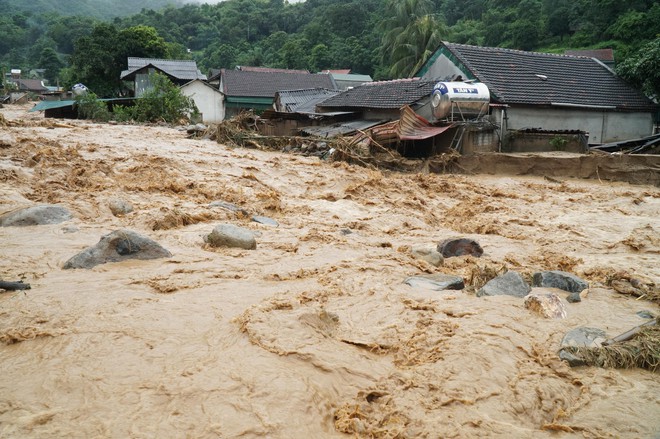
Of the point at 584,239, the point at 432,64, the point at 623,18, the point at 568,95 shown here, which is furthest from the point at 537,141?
the point at 623,18

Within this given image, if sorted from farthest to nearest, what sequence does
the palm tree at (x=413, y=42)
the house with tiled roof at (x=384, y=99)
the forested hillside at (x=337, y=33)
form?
the forested hillside at (x=337, y=33) < the palm tree at (x=413, y=42) < the house with tiled roof at (x=384, y=99)

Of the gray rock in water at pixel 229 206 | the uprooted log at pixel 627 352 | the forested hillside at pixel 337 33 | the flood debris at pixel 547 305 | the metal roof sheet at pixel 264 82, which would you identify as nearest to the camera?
the uprooted log at pixel 627 352

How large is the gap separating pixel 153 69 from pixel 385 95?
19.9 metres

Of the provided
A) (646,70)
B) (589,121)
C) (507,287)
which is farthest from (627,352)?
(646,70)

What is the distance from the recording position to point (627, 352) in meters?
3.71

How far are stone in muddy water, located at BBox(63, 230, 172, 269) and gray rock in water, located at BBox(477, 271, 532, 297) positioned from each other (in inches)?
137

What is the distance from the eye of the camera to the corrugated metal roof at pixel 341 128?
1619 cm

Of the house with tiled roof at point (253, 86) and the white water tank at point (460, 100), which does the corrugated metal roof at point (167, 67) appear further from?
the white water tank at point (460, 100)

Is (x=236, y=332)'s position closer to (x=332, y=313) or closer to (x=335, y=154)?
(x=332, y=313)

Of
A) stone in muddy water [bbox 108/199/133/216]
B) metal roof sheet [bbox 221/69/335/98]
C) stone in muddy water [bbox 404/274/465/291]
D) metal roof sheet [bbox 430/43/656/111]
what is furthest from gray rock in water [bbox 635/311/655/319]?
metal roof sheet [bbox 221/69/335/98]

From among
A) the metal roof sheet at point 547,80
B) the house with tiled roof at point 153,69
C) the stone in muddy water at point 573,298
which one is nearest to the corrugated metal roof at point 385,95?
the metal roof sheet at point 547,80

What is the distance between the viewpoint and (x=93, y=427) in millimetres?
2734

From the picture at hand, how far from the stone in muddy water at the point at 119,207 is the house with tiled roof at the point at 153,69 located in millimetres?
25998

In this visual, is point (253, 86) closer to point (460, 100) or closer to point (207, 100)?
point (207, 100)
